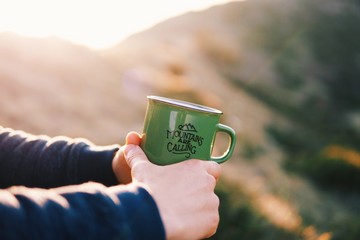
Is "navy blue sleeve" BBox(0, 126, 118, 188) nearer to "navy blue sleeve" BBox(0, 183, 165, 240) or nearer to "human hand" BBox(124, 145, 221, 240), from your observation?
"human hand" BBox(124, 145, 221, 240)

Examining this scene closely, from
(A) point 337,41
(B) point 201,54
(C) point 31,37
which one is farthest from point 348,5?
(C) point 31,37

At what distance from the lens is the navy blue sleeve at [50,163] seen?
1688 mm

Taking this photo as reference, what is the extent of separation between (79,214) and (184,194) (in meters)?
0.27

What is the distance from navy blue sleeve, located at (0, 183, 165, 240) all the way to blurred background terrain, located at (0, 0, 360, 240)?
5.93 feet

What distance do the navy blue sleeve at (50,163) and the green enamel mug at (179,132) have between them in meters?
0.31

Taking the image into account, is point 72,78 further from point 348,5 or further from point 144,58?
point 348,5

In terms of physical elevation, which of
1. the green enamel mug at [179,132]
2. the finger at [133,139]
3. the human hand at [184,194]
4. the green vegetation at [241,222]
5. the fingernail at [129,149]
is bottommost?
the green vegetation at [241,222]

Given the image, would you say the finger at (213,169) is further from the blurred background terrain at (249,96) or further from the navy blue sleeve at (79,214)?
the blurred background terrain at (249,96)

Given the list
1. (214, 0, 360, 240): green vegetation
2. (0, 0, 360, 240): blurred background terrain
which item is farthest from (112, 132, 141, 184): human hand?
(214, 0, 360, 240): green vegetation

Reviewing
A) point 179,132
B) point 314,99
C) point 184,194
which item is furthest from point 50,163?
point 314,99

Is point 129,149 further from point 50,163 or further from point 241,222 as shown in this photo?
point 241,222

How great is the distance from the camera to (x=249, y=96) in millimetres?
27688

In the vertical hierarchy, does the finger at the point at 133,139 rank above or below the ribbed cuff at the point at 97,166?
above

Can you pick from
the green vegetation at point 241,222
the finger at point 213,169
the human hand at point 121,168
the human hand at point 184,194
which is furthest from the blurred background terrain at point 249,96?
the human hand at point 184,194
